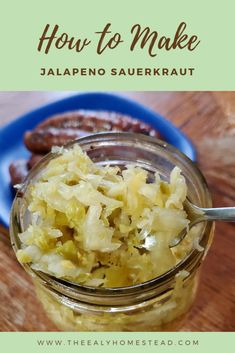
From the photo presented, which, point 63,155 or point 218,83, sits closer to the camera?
point 63,155

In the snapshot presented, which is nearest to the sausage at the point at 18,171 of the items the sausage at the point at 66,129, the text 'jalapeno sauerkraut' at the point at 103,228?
the sausage at the point at 66,129

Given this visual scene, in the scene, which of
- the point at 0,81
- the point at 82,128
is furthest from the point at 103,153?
the point at 0,81

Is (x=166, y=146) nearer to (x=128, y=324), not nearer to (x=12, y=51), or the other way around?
(x=128, y=324)

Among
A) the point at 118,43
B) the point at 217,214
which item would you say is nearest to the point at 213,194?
the point at 217,214
